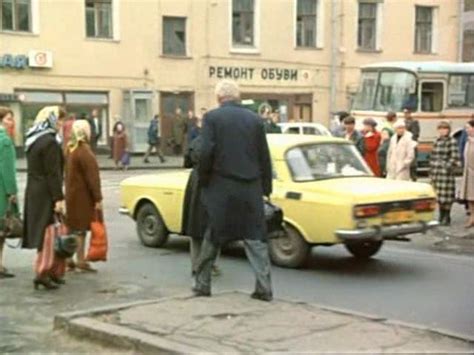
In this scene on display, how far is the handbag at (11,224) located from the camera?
8852mm

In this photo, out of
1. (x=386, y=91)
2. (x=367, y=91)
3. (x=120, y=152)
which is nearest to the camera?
(x=386, y=91)

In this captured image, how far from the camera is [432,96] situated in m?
26.8

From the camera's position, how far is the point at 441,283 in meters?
9.09

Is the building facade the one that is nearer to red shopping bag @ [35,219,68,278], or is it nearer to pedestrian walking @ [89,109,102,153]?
pedestrian walking @ [89,109,102,153]

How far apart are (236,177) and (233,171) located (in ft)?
0.18

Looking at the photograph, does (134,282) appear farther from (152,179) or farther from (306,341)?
(306,341)

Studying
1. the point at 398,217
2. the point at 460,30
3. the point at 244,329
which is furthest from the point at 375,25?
the point at 244,329

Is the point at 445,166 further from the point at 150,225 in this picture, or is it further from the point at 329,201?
the point at 150,225

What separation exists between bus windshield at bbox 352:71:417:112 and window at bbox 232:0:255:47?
26.5 feet

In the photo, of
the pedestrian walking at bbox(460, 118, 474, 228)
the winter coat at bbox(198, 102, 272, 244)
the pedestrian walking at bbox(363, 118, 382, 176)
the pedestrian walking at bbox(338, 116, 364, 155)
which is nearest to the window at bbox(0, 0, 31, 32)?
the pedestrian walking at bbox(338, 116, 364, 155)

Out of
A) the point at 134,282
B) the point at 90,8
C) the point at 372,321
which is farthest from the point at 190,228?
the point at 90,8

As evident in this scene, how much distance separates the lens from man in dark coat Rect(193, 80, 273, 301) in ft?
23.5

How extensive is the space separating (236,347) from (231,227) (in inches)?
61.0

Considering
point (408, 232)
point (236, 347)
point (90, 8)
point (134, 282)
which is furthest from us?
point (90, 8)
